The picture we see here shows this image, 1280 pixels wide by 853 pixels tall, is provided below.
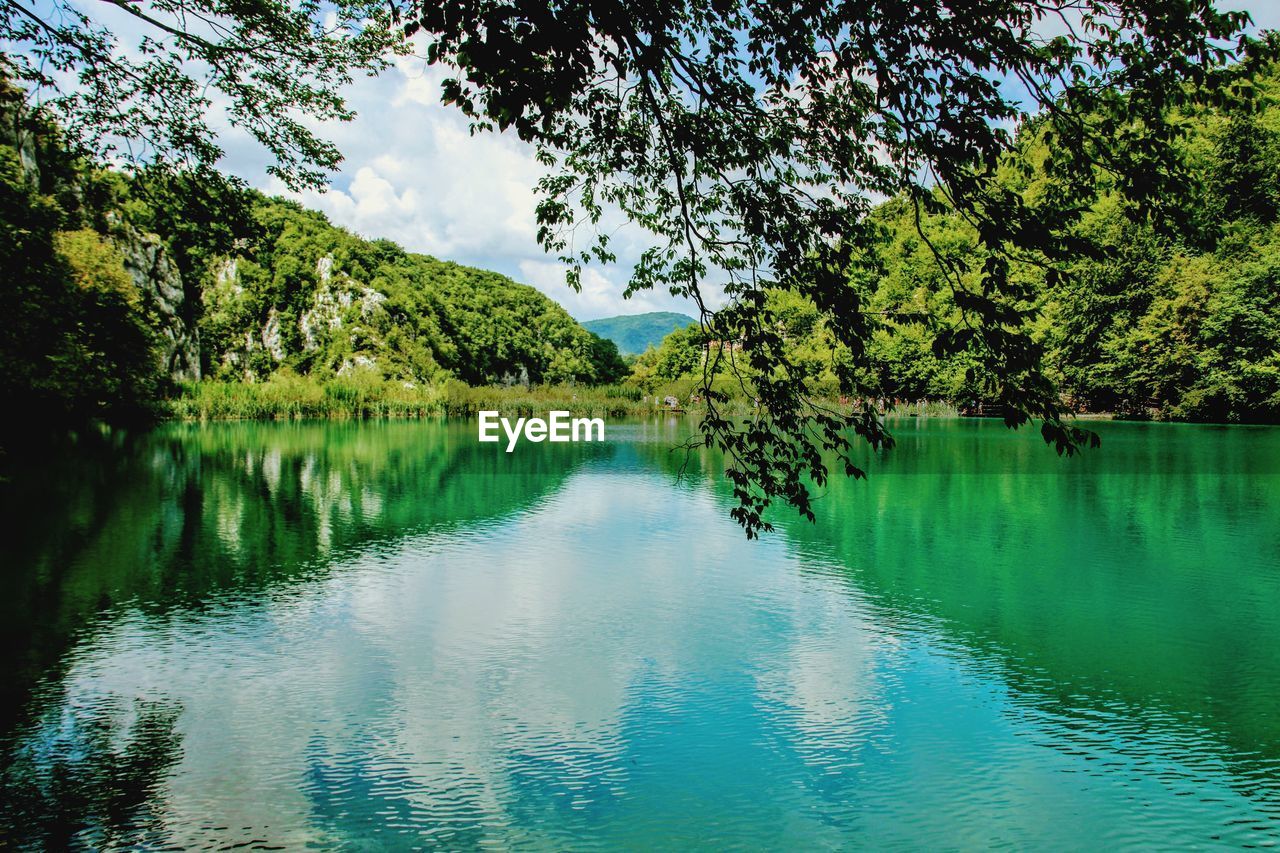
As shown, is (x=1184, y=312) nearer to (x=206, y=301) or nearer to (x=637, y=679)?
(x=637, y=679)

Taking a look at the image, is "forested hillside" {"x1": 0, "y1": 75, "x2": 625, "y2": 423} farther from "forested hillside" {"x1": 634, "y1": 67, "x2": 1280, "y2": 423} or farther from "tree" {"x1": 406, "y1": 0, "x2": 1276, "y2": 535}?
"forested hillside" {"x1": 634, "y1": 67, "x2": 1280, "y2": 423}

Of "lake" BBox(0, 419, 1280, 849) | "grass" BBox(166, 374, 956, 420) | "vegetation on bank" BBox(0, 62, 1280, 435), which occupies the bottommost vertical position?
"lake" BBox(0, 419, 1280, 849)

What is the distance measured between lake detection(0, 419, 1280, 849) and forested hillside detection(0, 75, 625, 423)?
4976 mm

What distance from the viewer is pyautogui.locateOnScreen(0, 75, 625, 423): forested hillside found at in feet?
37.1

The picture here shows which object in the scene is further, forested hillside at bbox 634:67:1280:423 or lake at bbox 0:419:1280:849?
forested hillside at bbox 634:67:1280:423

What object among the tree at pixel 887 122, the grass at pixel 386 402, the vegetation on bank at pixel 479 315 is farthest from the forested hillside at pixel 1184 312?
the tree at pixel 887 122

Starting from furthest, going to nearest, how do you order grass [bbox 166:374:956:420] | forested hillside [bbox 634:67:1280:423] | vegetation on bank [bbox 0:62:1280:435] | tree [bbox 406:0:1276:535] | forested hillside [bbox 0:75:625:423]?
1. grass [bbox 166:374:956:420]
2. forested hillside [bbox 634:67:1280:423]
3. forested hillside [bbox 0:75:625:423]
4. vegetation on bank [bbox 0:62:1280:435]
5. tree [bbox 406:0:1276:535]

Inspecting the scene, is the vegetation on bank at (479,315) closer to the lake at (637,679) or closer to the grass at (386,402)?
the grass at (386,402)

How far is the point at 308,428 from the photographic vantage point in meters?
48.2

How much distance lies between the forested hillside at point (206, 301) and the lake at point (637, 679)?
4.98 m

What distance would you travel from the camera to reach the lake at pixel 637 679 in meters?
5.61

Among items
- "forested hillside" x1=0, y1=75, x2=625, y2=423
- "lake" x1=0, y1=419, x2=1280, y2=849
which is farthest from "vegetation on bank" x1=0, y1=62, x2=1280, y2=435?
"lake" x1=0, y1=419, x2=1280, y2=849

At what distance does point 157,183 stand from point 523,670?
7.44m

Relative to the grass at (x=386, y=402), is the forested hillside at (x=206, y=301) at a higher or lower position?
higher
